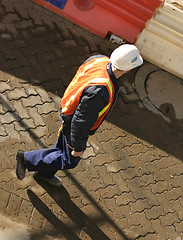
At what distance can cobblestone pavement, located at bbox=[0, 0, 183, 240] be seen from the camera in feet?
14.3

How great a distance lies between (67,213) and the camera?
437cm

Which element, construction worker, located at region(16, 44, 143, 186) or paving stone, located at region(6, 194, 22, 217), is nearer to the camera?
construction worker, located at region(16, 44, 143, 186)

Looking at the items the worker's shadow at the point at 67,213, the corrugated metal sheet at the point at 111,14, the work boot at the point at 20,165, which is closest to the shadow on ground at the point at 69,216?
the worker's shadow at the point at 67,213

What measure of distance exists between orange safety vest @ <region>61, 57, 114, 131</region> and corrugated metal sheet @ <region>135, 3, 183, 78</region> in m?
3.01

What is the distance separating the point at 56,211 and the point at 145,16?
3865 millimetres

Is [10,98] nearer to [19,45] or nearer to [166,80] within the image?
[19,45]

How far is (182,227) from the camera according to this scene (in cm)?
487

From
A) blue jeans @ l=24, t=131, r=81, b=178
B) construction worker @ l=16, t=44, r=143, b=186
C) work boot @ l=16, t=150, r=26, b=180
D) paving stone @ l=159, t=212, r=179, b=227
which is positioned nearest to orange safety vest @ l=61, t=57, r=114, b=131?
construction worker @ l=16, t=44, r=143, b=186

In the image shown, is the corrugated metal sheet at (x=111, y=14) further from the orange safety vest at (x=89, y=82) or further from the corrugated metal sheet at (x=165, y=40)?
the orange safety vest at (x=89, y=82)

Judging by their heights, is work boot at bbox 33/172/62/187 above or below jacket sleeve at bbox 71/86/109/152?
below

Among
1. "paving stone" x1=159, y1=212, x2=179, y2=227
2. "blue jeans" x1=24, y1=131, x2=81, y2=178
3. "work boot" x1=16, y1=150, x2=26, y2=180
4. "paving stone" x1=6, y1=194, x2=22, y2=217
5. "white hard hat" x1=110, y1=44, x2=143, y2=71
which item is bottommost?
"paving stone" x1=6, y1=194, x2=22, y2=217

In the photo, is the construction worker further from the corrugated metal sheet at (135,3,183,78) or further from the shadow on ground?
the corrugated metal sheet at (135,3,183,78)

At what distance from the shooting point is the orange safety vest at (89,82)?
329 centimetres

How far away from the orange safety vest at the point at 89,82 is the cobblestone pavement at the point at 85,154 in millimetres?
1369
